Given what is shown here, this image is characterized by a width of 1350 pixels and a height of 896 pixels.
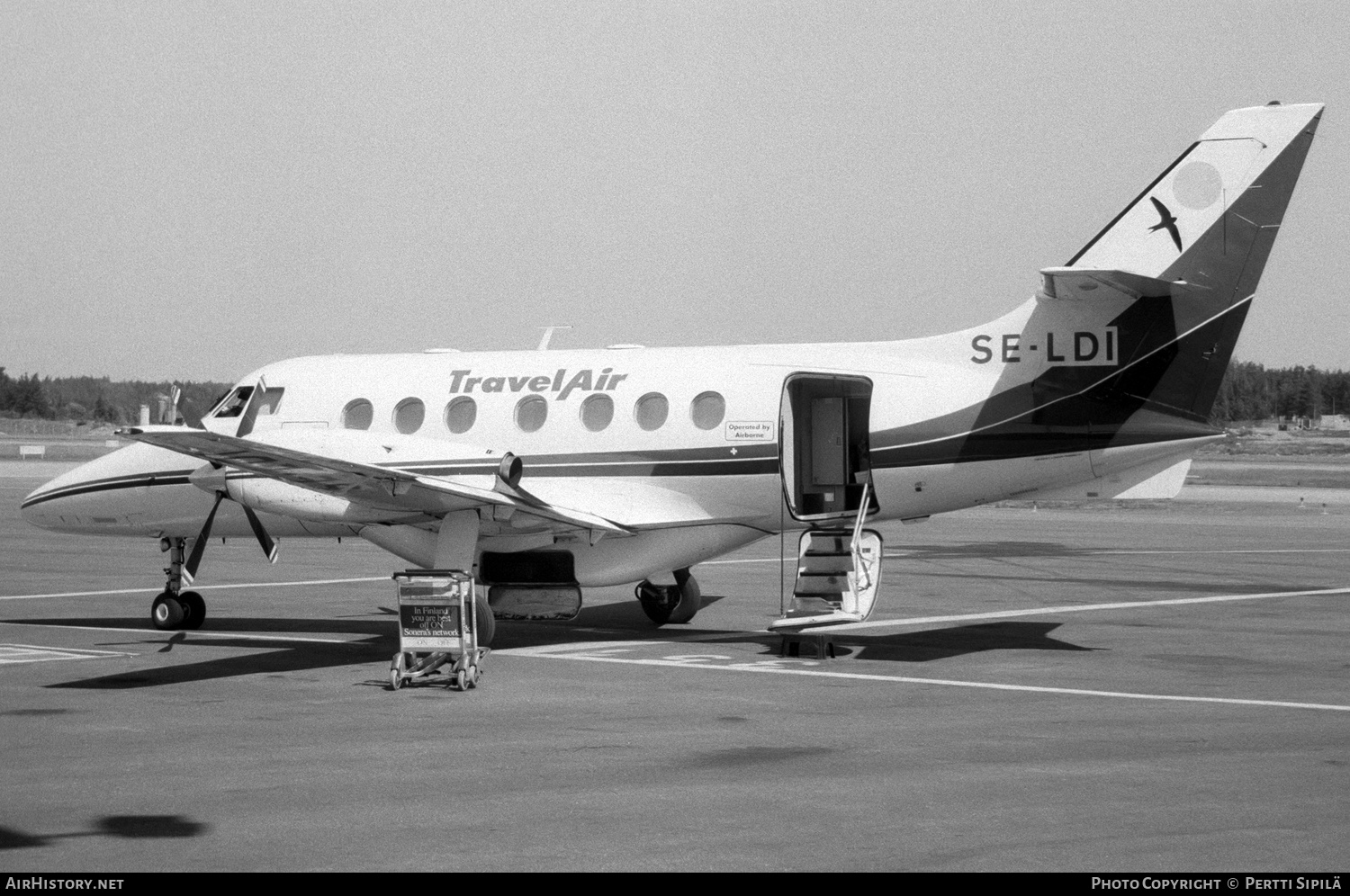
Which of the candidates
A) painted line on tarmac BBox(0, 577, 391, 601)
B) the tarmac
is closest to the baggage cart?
the tarmac

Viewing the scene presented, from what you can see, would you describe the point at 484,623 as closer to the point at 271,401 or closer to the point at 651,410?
the point at 651,410

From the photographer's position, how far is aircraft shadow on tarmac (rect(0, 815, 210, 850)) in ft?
26.9

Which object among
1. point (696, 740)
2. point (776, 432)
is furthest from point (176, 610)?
point (696, 740)

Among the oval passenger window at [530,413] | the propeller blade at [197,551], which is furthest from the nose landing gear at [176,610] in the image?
the oval passenger window at [530,413]

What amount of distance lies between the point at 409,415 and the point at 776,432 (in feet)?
16.5

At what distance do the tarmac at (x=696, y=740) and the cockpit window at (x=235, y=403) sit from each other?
2.96 meters

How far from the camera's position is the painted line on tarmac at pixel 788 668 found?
43.6 ft

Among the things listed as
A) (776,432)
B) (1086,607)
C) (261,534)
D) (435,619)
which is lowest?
(1086,607)

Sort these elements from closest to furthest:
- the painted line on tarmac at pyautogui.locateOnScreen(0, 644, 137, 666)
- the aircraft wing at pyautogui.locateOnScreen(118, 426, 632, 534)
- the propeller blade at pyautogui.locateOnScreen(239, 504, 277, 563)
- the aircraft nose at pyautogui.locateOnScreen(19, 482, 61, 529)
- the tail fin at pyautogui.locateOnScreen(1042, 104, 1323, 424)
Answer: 1. the aircraft wing at pyautogui.locateOnScreen(118, 426, 632, 534)
2. the painted line on tarmac at pyautogui.locateOnScreen(0, 644, 137, 666)
3. the tail fin at pyautogui.locateOnScreen(1042, 104, 1323, 424)
4. the propeller blade at pyautogui.locateOnScreen(239, 504, 277, 563)
5. the aircraft nose at pyautogui.locateOnScreen(19, 482, 61, 529)

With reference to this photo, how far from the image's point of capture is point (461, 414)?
19.1 metres

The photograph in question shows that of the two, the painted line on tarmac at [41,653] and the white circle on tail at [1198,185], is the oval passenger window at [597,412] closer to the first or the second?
the painted line on tarmac at [41,653]

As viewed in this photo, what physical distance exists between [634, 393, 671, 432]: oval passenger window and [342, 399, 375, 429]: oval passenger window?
12.4ft

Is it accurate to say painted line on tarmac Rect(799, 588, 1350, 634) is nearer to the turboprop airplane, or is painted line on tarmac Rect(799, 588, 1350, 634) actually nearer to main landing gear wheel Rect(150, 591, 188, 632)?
the turboprop airplane
